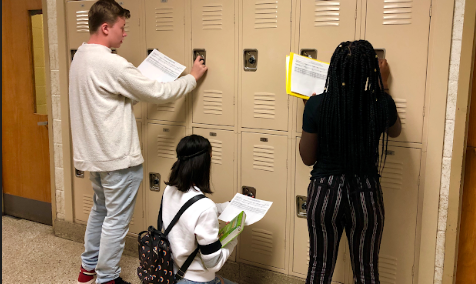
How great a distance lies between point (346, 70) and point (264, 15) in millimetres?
969

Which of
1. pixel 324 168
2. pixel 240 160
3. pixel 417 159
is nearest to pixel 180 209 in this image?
pixel 324 168

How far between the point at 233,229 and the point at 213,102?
44.1 inches

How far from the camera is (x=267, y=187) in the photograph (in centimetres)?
271

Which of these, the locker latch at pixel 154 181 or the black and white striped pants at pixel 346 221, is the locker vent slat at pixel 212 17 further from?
the black and white striped pants at pixel 346 221

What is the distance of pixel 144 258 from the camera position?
1.96 meters

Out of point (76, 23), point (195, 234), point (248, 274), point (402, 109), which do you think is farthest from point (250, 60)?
point (76, 23)

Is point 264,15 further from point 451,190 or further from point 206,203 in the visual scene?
point 451,190

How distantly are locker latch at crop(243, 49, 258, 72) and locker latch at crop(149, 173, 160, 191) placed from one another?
1.16m

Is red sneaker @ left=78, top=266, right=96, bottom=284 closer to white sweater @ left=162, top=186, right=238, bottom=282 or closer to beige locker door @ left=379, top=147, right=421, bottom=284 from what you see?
white sweater @ left=162, top=186, right=238, bottom=282

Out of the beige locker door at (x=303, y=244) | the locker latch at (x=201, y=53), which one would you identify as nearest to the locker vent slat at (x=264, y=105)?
the beige locker door at (x=303, y=244)

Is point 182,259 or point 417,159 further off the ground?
point 417,159

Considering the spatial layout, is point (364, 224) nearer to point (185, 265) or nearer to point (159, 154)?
point (185, 265)

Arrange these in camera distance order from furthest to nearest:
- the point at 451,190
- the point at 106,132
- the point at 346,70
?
the point at 106,132 → the point at 451,190 → the point at 346,70

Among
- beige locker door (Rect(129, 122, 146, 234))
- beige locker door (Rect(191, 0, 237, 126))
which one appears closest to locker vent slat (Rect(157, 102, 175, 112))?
beige locker door (Rect(191, 0, 237, 126))
